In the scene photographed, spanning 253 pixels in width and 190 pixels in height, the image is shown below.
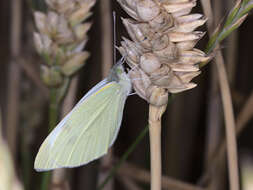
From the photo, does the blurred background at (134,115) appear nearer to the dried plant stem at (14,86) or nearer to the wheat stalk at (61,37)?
the dried plant stem at (14,86)

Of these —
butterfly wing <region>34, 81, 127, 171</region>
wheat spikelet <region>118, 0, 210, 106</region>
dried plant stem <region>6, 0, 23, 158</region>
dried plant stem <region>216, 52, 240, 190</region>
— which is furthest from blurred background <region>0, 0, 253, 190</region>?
wheat spikelet <region>118, 0, 210, 106</region>

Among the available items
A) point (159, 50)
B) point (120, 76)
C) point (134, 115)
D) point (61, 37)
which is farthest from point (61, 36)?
point (134, 115)

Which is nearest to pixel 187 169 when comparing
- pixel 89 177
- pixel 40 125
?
pixel 89 177

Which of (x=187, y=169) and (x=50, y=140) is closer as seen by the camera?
(x=50, y=140)

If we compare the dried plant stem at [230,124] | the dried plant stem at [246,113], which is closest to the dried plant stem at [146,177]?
the dried plant stem at [246,113]

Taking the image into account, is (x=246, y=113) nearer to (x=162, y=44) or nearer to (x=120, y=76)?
(x=120, y=76)

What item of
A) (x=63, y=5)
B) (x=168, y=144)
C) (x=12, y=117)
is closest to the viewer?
(x=63, y=5)

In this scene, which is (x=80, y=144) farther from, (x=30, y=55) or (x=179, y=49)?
(x=30, y=55)
